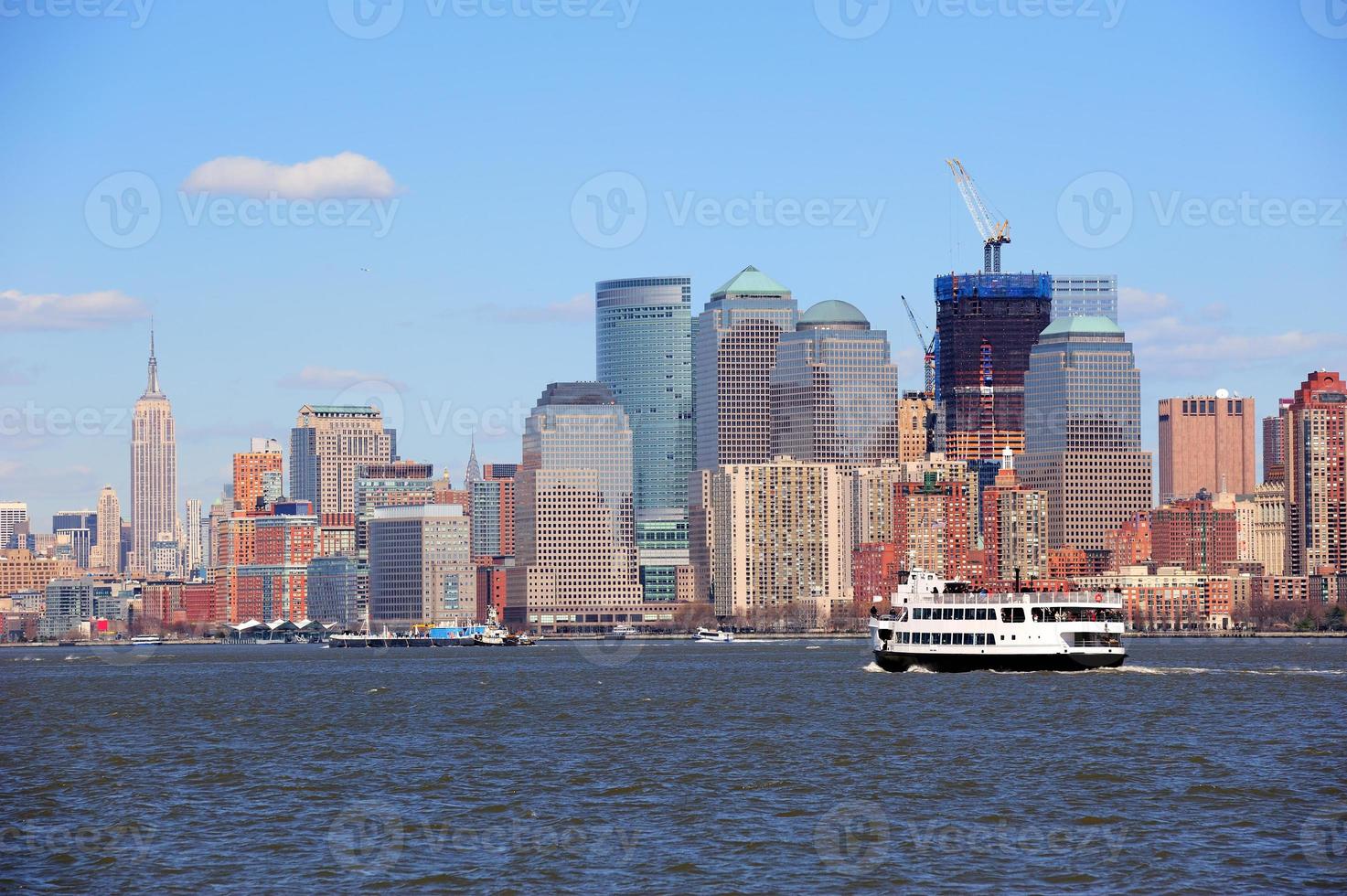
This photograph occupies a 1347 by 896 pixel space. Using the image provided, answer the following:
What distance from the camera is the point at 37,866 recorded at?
65.0 metres

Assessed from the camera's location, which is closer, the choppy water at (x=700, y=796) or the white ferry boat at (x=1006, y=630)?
the choppy water at (x=700, y=796)

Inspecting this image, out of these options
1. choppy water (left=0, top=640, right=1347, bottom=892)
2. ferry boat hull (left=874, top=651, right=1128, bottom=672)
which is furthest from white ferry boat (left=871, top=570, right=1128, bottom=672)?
choppy water (left=0, top=640, right=1347, bottom=892)

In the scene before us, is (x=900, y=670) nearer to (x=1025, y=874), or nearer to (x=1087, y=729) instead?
(x=1087, y=729)

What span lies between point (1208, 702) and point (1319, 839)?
6446 centimetres

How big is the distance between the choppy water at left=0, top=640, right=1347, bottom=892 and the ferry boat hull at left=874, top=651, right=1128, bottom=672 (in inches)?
711

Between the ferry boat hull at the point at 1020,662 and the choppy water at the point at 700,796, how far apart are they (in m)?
18.0

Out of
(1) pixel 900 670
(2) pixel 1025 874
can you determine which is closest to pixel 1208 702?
(1) pixel 900 670

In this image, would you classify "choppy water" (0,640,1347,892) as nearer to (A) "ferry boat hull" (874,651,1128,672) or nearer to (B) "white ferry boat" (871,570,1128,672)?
(A) "ferry boat hull" (874,651,1128,672)

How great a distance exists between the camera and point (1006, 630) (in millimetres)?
156500

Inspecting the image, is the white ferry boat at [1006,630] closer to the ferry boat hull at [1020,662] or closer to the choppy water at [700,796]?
the ferry boat hull at [1020,662]

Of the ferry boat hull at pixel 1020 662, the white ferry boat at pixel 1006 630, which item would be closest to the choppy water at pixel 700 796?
the ferry boat hull at pixel 1020 662

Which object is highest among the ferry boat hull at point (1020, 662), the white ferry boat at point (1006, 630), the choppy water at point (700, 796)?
the white ferry boat at point (1006, 630)

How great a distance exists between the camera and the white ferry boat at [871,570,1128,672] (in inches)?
6127

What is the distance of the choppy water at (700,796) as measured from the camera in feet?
208
